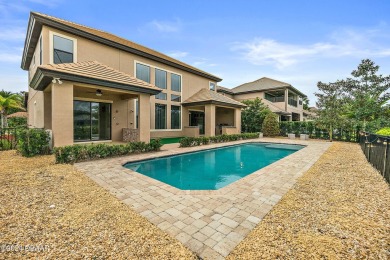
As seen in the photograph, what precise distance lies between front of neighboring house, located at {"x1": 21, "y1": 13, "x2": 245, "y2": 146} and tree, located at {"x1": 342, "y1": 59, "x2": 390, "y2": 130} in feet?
41.4

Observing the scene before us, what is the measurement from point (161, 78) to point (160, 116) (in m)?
3.58

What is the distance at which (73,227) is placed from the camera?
3.03 m

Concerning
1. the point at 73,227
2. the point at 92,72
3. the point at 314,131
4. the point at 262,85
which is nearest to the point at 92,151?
the point at 92,72

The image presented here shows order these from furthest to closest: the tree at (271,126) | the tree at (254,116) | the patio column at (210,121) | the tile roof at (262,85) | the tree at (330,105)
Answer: the tile roof at (262,85)
the tree at (254,116)
the tree at (271,126)
the tree at (330,105)
the patio column at (210,121)

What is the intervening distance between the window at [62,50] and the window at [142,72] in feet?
15.7

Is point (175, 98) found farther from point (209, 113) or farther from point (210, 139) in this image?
point (210, 139)

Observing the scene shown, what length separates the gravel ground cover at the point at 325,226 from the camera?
8.08 ft

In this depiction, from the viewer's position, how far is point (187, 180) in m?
7.07

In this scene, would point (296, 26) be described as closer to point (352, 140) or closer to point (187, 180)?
point (352, 140)

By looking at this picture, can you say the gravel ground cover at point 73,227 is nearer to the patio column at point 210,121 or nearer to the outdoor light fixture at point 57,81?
the outdoor light fixture at point 57,81

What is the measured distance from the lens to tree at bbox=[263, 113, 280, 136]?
21406 millimetres

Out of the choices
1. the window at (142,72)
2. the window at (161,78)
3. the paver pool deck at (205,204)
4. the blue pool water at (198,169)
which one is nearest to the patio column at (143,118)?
the blue pool water at (198,169)

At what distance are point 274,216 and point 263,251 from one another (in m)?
1.13

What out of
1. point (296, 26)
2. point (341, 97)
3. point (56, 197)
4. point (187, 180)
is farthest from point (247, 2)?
point (56, 197)
